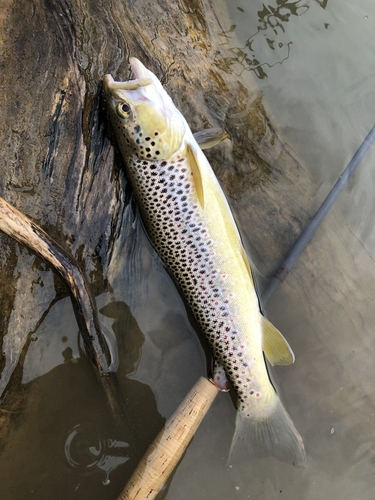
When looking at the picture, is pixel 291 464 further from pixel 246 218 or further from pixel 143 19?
pixel 143 19

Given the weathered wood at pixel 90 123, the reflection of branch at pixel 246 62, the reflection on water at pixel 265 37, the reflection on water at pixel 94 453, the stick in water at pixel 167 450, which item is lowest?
the reflection on water at pixel 94 453

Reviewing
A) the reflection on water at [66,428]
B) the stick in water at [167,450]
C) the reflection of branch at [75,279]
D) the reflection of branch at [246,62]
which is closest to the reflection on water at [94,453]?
the reflection on water at [66,428]

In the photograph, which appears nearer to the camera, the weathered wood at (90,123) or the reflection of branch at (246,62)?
the weathered wood at (90,123)

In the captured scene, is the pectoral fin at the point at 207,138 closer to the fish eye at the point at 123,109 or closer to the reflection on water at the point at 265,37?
the fish eye at the point at 123,109

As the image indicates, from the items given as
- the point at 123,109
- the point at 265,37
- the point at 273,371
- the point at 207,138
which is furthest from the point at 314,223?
the point at 265,37

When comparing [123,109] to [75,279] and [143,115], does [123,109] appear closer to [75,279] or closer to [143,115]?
[143,115]
